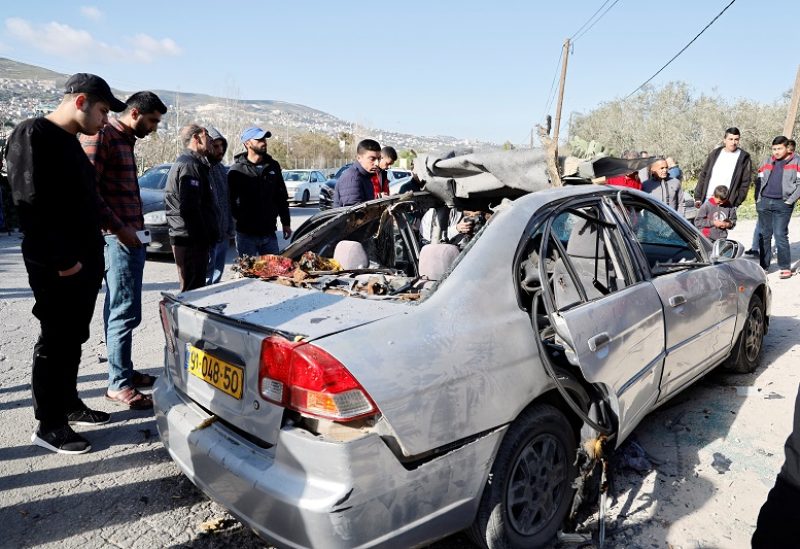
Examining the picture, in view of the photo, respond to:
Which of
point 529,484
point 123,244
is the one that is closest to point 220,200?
point 123,244

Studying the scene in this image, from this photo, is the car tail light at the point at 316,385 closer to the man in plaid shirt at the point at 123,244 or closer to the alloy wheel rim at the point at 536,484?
the alloy wheel rim at the point at 536,484

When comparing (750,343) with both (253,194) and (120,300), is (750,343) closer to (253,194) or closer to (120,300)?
(253,194)

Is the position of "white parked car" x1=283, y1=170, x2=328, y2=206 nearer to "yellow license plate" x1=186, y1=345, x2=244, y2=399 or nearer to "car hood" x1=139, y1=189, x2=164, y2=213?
"car hood" x1=139, y1=189, x2=164, y2=213

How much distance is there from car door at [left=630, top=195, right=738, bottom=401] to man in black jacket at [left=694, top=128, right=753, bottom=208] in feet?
14.8

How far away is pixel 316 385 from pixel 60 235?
195 cm

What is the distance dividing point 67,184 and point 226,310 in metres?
1.37

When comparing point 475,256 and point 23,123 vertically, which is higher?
point 23,123

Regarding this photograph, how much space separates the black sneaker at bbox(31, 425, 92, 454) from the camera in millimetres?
3143

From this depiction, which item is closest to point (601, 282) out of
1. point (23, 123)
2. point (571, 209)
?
point (571, 209)

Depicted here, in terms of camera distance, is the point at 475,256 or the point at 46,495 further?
the point at 46,495

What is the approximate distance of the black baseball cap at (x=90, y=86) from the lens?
3.08m

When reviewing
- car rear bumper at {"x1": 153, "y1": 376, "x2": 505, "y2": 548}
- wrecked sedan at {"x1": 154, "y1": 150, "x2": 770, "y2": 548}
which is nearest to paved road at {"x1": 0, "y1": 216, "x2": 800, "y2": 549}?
wrecked sedan at {"x1": 154, "y1": 150, "x2": 770, "y2": 548}

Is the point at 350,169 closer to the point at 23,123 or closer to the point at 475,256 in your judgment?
the point at 23,123

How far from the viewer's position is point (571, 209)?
2.95 meters
